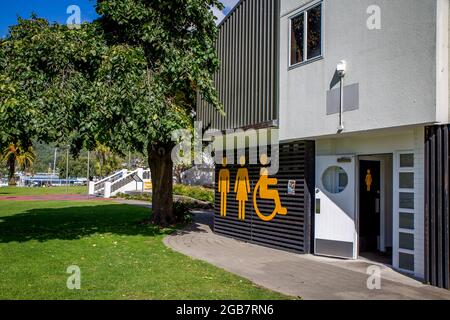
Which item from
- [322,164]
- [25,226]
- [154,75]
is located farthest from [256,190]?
[25,226]

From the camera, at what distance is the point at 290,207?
11.4 metres

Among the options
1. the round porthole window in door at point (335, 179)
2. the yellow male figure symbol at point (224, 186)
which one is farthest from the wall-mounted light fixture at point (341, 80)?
the yellow male figure symbol at point (224, 186)

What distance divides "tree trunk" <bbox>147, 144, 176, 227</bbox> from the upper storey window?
6.30 meters

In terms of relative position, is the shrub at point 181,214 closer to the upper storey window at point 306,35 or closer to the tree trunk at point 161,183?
the tree trunk at point 161,183

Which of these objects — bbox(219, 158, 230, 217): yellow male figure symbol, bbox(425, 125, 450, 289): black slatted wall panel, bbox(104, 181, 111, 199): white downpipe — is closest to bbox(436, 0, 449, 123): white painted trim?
bbox(425, 125, 450, 289): black slatted wall panel

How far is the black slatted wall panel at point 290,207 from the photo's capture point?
432 inches

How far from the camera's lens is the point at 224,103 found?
13727 mm

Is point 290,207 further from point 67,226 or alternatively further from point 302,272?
point 67,226

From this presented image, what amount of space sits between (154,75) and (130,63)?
3.47 feet

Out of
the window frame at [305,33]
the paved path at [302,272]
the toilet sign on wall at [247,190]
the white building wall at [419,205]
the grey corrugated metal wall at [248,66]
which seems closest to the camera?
the paved path at [302,272]

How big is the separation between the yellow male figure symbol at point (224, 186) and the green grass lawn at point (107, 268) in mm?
2015

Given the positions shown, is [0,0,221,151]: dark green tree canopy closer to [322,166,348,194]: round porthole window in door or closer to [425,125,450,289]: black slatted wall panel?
[322,166,348,194]: round porthole window in door

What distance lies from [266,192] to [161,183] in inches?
197
